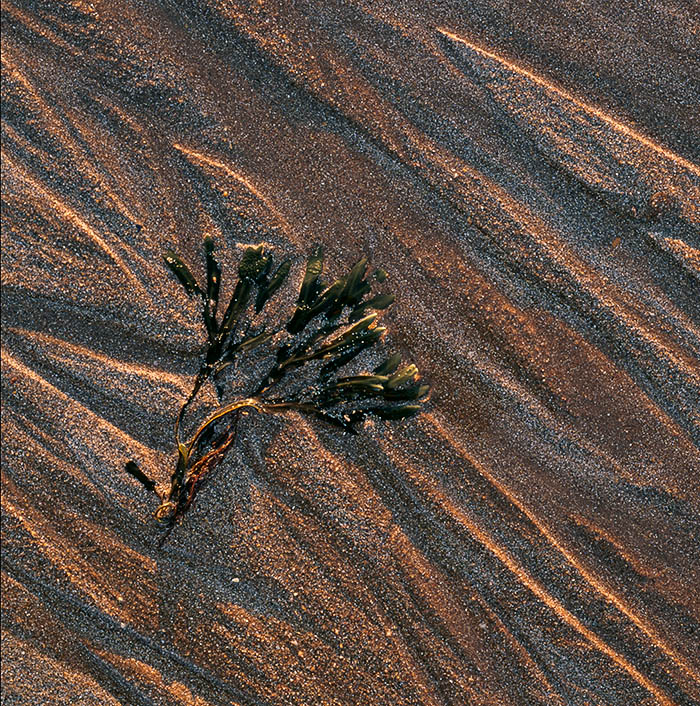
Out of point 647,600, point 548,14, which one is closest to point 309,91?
point 548,14

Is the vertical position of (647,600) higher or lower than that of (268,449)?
higher

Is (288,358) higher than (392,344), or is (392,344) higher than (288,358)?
(392,344)

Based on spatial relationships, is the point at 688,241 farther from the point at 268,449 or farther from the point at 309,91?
the point at 268,449
